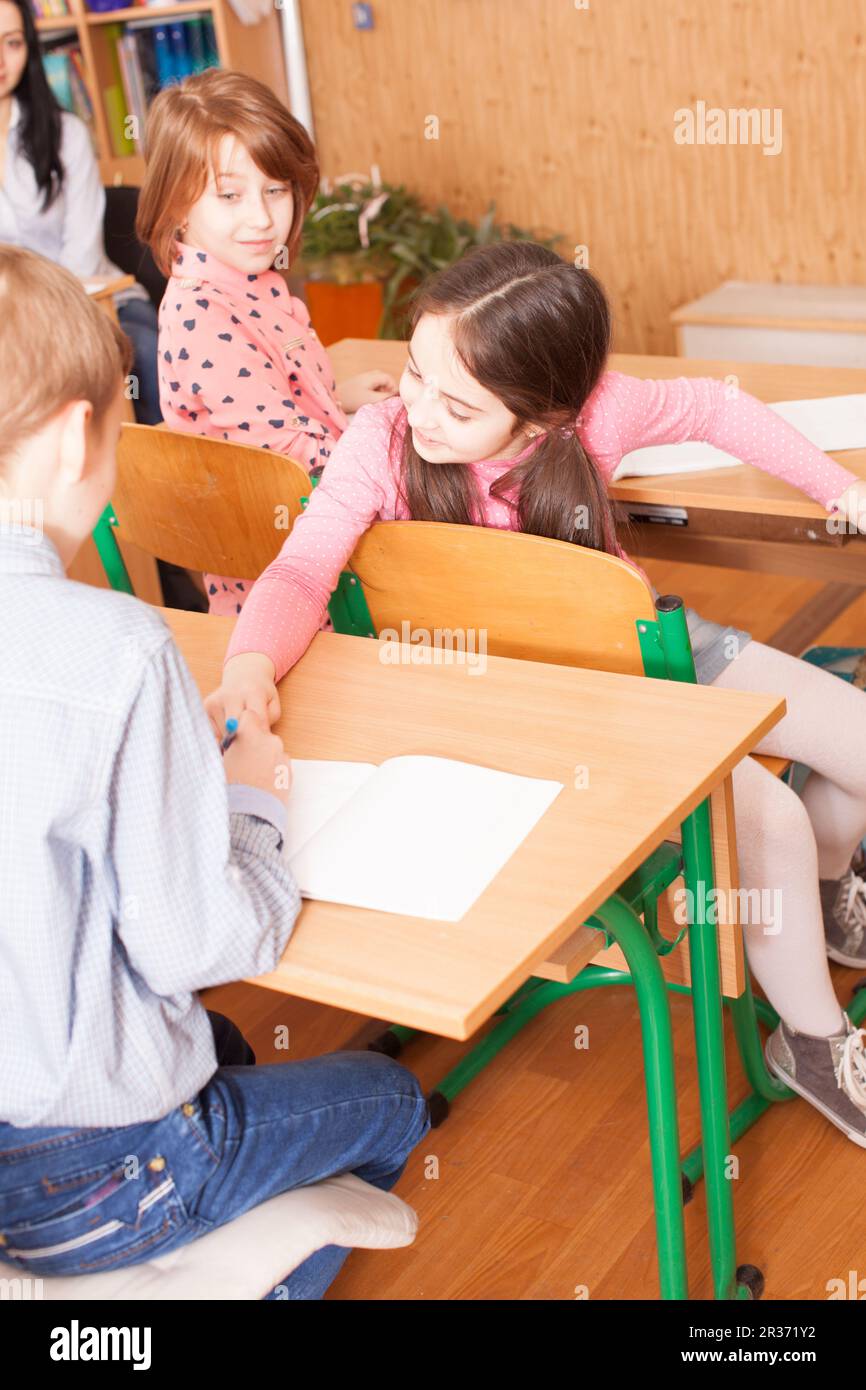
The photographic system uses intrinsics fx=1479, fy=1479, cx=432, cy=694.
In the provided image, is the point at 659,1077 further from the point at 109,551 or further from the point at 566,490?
the point at 109,551

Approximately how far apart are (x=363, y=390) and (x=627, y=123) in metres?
2.13

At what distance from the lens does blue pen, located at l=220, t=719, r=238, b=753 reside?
1318 mm

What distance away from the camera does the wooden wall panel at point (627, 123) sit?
3.79 meters

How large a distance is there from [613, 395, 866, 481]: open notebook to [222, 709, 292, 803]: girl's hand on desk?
2.61ft

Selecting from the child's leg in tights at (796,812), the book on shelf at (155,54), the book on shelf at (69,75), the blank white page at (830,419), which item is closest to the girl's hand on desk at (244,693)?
the child's leg in tights at (796,812)

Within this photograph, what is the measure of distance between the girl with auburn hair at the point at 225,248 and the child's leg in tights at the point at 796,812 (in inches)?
31.8

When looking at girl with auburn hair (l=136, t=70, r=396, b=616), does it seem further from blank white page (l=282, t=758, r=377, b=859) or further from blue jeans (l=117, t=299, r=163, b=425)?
blue jeans (l=117, t=299, r=163, b=425)

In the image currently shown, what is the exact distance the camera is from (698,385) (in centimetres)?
186

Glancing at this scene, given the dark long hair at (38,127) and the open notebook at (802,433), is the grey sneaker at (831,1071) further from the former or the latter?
the dark long hair at (38,127)

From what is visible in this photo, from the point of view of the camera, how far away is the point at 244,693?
1384 millimetres

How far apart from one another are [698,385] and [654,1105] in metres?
0.93

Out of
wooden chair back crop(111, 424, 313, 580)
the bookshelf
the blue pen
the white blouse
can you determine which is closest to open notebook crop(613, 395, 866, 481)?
wooden chair back crop(111, 424, 313, 580)
